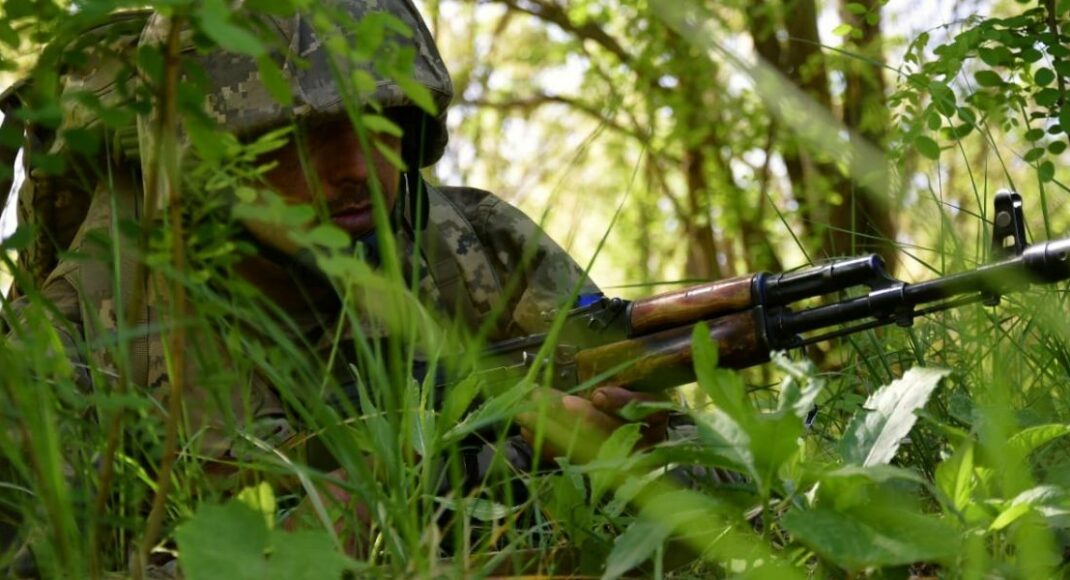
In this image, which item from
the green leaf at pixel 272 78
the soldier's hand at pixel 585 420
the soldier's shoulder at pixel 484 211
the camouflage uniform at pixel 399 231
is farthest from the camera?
the soldier's shoulder at pixel 484 211

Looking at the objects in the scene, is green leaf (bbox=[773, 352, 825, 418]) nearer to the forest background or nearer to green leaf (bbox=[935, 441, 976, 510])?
the forest background

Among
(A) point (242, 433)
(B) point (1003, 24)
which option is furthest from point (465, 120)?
(A) point (242, 433)

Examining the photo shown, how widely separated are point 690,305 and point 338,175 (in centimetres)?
83

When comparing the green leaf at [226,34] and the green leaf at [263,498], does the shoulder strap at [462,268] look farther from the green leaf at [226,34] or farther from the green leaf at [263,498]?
the green leaf at [226,34]

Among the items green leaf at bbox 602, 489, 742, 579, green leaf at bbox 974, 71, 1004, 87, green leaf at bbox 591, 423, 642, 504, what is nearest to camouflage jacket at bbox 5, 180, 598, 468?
green leaf at bbox 974, 71, 1004, 87

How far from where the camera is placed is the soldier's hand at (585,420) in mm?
2160

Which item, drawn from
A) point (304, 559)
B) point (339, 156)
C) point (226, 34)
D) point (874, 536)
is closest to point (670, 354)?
point (339, 156)

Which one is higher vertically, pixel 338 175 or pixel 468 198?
pixel 338 175

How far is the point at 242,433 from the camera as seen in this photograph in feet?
5.25

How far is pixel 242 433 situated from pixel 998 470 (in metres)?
0.85

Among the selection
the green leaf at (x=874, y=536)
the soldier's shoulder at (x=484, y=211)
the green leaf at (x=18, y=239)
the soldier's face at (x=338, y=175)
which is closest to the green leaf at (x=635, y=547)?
the green leaf at (x=874, y=536)

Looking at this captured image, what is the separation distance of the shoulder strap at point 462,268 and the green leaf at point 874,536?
185 cm

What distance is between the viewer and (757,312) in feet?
7.48

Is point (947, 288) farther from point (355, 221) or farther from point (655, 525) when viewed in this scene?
A: point (355, 221)
